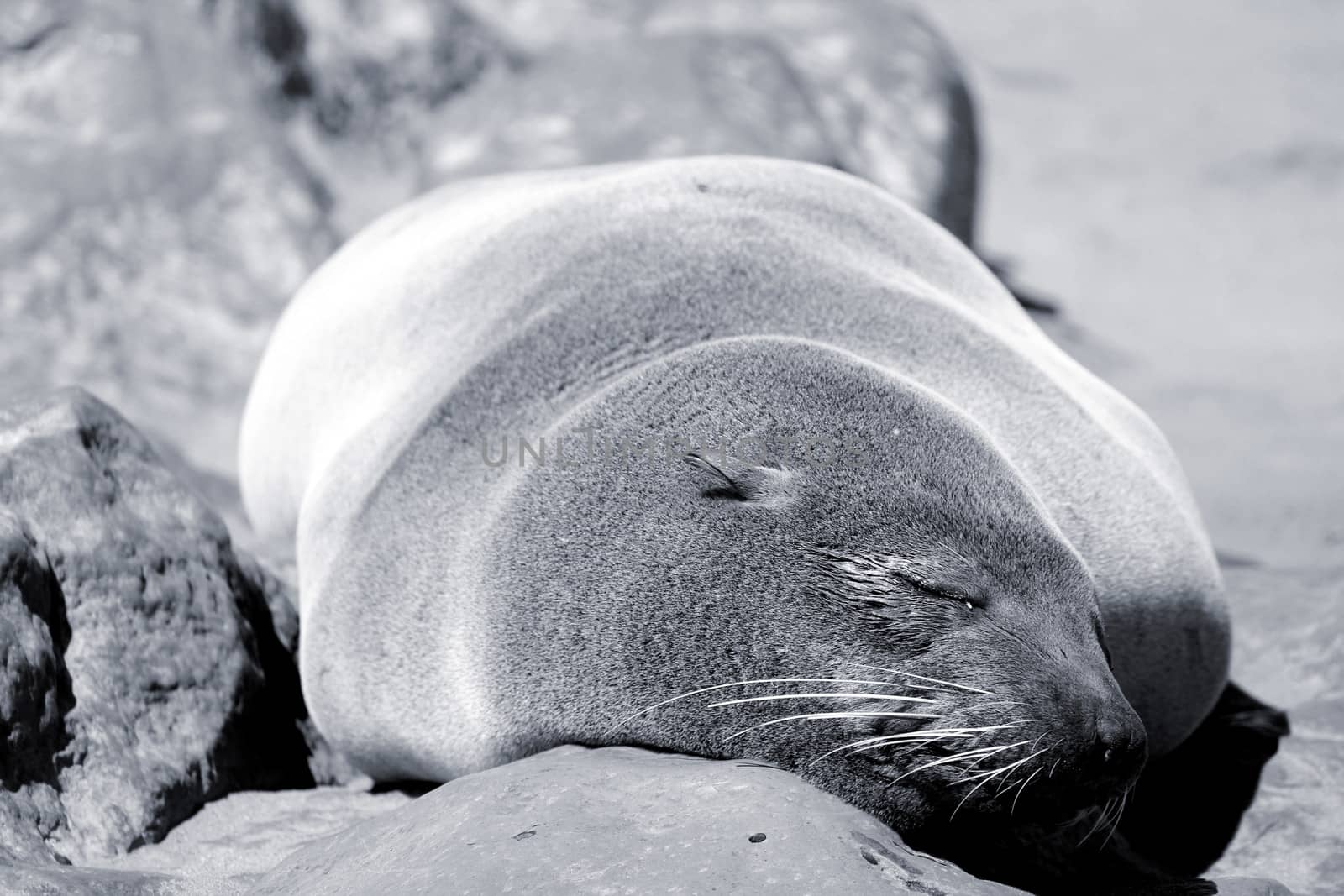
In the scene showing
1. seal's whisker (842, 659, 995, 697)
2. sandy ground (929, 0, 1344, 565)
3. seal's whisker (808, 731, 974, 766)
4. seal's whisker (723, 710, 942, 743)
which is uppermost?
seal's whisker (842, 659, 995, 697)

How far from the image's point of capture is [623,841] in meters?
2.21

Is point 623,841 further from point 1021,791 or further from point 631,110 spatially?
point 631,110

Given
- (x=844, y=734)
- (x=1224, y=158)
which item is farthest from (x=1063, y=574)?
(x=1224, y=158)

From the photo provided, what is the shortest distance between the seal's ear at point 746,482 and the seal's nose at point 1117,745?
0.64 metres

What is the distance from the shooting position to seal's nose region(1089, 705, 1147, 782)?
2.38 meters

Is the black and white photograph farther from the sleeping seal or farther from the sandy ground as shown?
the sandy ground

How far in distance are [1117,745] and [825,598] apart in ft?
1.71

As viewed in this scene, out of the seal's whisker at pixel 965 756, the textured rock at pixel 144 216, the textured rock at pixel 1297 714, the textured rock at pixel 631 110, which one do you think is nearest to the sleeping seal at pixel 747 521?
the seal's whisker at pixel 965 756

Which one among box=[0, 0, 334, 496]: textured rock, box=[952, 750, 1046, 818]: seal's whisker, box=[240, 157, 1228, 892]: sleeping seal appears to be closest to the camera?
box=[952, 750, 1046, 818]: seal's whisker

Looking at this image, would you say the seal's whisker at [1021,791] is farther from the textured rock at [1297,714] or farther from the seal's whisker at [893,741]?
the textured rock at [1297,714]

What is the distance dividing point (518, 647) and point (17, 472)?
1.21m

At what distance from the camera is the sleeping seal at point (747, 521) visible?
248 centimetres

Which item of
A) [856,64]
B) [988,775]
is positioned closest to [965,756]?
[988,775]

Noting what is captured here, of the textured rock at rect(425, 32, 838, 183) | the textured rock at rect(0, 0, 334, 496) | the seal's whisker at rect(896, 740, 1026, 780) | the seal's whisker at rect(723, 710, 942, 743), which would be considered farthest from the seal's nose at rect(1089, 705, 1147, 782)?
the textured rock at rect(425, 32, 838, 183)
